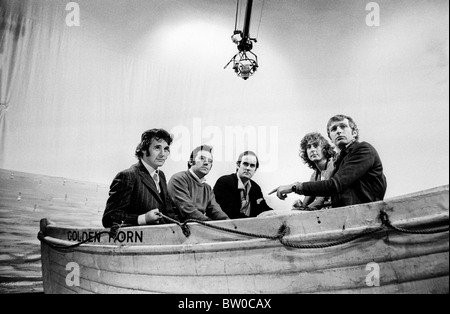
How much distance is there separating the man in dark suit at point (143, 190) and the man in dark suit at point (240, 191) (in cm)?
39

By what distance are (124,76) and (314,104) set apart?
1.57m

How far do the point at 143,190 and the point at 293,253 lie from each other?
1.10 meters

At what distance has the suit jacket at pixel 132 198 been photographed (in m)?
2.32

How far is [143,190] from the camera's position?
2400 mm

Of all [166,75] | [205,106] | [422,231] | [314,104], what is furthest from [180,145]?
[422,231]

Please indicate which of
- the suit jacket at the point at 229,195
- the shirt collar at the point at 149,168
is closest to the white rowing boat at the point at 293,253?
the shirt collar at the point at 149,168

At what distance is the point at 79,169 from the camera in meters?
2.86

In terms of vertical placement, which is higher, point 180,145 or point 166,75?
point 166,75

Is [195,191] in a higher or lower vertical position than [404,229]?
higher

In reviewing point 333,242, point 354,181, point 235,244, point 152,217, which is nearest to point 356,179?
point 354,181

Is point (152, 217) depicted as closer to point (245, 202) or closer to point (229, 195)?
point (229, 195)

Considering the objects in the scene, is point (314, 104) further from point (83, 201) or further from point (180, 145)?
point (83, 201)

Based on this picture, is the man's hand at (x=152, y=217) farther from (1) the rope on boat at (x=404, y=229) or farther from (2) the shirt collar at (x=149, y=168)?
(1) the rope on boat at (x=404, y=229)

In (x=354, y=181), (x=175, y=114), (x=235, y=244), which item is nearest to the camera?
(x=235, y=244)
